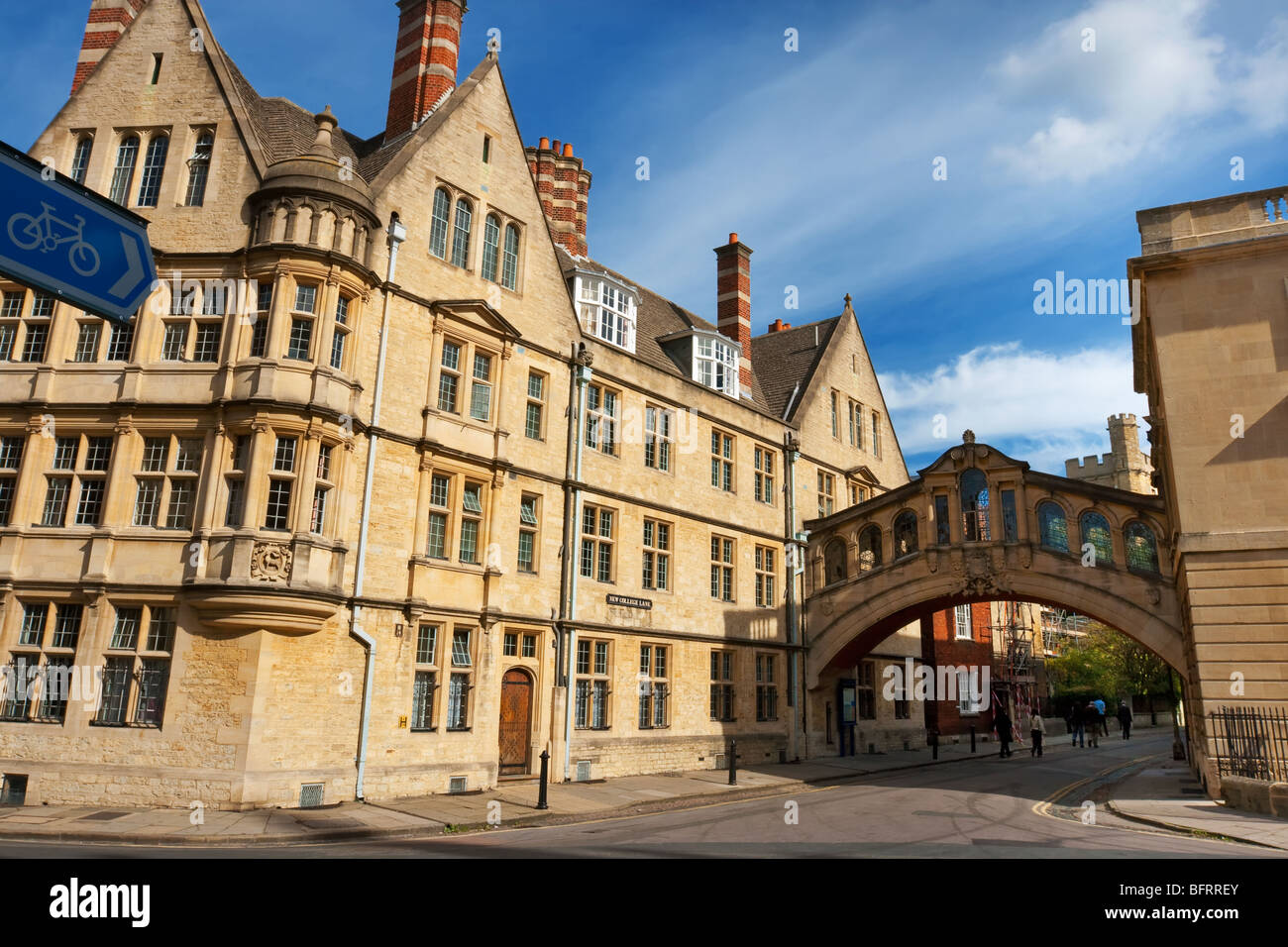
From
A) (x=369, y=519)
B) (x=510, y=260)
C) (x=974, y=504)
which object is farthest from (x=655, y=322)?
(x=369, y=519)

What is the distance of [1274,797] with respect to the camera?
14.7 meters

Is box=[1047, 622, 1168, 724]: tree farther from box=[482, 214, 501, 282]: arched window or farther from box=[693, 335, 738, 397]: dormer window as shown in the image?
box=[482, 214, 501, 282]: arched window

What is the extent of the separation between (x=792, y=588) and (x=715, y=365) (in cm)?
826

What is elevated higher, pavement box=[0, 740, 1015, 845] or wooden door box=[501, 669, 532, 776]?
wooden door box=[501, 669, 532, 776]

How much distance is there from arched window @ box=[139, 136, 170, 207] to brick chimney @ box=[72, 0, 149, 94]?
3.45 meters

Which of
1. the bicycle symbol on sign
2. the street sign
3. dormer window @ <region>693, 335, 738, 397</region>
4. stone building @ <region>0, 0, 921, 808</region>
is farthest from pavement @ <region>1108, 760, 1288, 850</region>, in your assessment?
dormer window @ <region>693, 335, 738, 397</region>

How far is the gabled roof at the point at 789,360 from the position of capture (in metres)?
32.9

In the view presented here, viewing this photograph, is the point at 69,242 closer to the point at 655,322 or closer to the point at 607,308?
the point at 607,308

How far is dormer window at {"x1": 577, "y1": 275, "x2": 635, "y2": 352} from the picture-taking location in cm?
2500
